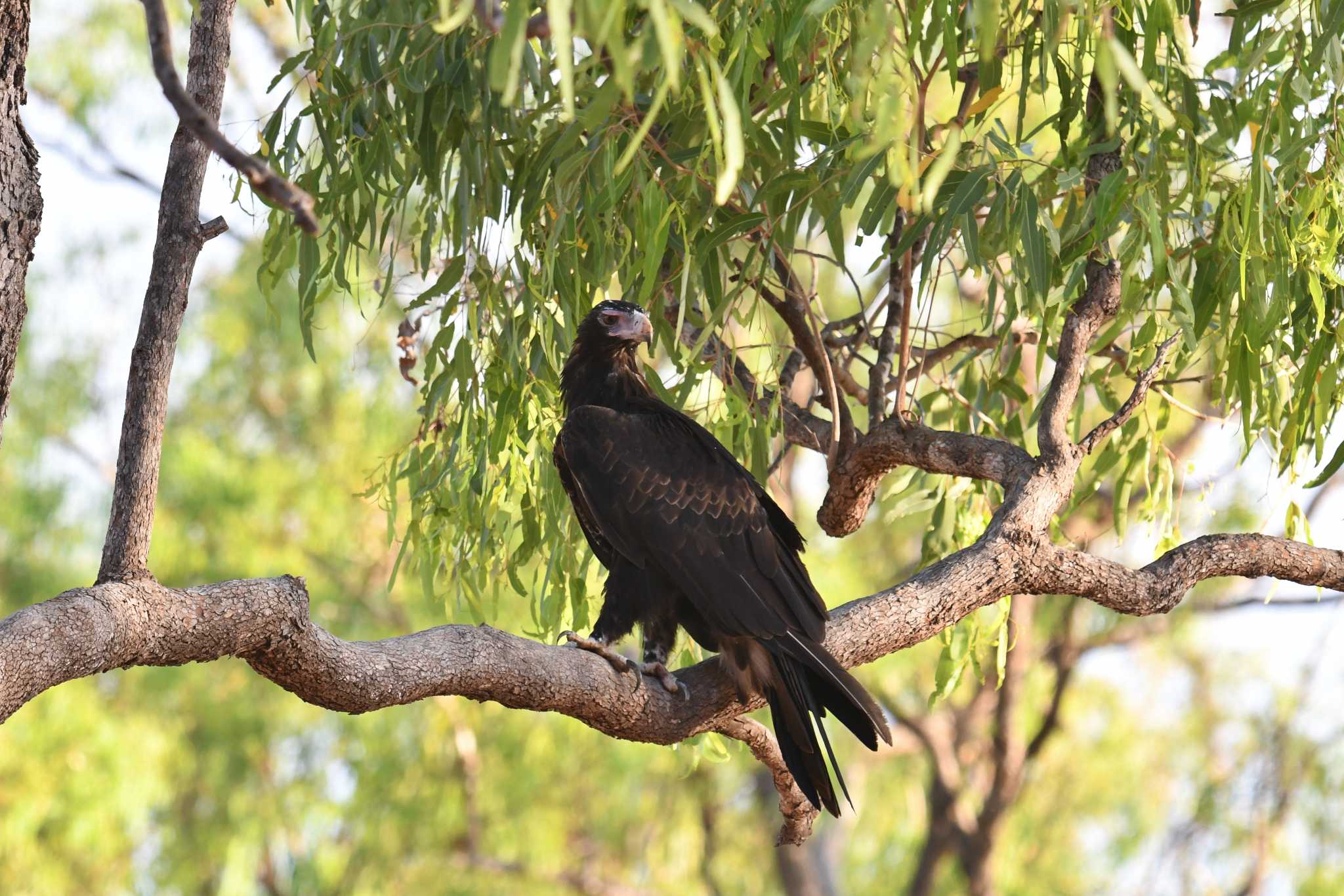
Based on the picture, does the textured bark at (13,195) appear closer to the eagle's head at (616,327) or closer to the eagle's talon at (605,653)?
the eagle's talon at (605,653)

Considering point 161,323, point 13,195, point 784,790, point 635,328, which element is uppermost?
point 635,328

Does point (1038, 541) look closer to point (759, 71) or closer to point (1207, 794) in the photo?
point (759, 71)

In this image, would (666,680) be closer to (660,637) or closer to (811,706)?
(811,706)

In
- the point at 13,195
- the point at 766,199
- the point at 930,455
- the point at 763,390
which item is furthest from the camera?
the point at 763,390

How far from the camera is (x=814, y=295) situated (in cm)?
355

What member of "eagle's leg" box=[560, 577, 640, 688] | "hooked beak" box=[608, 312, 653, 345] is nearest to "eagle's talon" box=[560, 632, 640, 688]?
"eagle's leg" box=[560, 577, 640, 688]

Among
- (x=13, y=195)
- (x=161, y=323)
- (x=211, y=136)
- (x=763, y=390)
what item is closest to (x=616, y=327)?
(x=763, y=390)

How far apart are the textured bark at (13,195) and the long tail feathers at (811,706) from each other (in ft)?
4.88

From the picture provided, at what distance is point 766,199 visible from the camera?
9.24 ft

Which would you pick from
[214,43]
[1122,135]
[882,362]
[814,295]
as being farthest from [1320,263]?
[214,43]

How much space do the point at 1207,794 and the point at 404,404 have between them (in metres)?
6.26

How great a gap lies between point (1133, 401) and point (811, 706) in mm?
902

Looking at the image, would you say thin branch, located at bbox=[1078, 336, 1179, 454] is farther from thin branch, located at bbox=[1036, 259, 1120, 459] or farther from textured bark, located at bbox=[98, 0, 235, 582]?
textured bark, located at bbox=[98, 0, 235, 582]

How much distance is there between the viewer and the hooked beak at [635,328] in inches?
129
